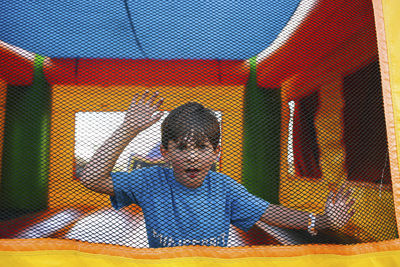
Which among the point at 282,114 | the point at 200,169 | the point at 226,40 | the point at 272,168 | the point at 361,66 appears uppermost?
the point at 226,40

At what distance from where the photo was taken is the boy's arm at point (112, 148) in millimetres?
551

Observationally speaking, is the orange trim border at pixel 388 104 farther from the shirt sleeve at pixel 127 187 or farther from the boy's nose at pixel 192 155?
the shirt sleeve at pixel 127 187

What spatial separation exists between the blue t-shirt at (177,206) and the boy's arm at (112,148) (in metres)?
0.03

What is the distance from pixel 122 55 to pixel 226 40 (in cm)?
47

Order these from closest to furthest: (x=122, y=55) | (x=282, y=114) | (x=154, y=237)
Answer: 1. (x=154, y=237)
2. (x=122, y=55)
3. (x=282, y=114)

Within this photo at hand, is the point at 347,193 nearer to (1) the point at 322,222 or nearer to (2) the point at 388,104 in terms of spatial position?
(1) the point at 322,222

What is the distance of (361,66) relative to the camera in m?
0.82

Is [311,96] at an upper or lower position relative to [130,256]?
upper

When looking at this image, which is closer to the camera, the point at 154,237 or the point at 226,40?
the point at 154,237

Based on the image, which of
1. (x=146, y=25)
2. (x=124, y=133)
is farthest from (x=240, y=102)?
(x=124, y=133)

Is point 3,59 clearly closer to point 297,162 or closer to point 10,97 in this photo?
point 10,97

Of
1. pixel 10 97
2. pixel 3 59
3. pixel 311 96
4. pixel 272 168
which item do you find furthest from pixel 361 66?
pixel 10 97

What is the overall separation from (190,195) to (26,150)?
145 centimetres

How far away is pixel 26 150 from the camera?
5.70ft
